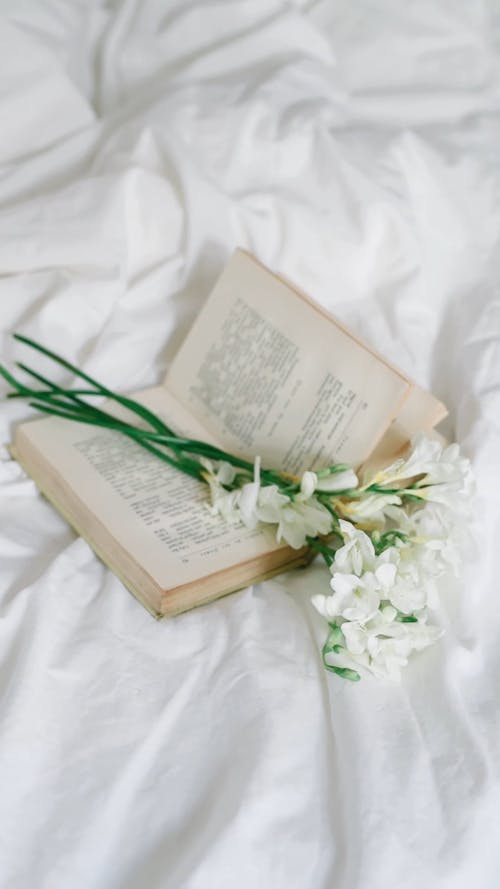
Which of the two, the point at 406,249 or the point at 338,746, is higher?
the point at 406,249

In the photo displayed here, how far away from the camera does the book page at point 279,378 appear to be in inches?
30.1

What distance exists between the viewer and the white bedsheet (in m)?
0.56

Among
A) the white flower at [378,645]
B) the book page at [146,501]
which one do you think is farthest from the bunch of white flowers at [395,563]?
the book page at [146,501]

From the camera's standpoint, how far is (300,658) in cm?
67

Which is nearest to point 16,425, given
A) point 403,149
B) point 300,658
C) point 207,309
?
point 207,309

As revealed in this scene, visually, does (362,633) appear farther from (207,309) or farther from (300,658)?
(207,309)

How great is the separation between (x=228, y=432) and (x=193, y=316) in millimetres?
152

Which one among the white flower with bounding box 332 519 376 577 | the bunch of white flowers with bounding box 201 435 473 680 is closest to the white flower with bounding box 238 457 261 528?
the bunch of white flowers with bounding box 201 435 473 680

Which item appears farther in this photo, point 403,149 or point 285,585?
point 403,149

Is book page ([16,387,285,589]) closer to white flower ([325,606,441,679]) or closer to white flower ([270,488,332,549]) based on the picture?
white flower ([270,488,332,549])

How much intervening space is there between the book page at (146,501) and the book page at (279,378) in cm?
4

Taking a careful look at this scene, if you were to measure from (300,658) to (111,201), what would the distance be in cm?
49

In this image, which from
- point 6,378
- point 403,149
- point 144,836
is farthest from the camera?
point 403,149

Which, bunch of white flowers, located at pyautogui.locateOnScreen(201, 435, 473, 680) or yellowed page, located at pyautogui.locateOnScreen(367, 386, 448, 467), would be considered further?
yellowed page, located at pyautogui.locateOnScreen(367, 386, 448, 467)
